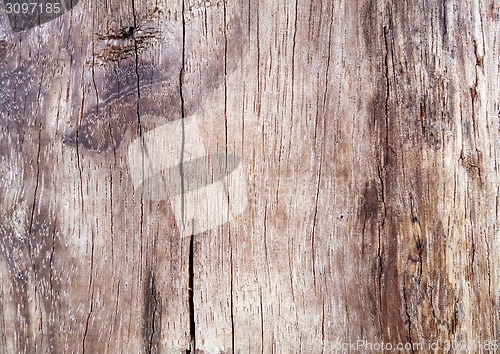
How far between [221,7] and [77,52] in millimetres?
561

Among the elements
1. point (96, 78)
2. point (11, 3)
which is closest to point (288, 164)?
point (96, 78)

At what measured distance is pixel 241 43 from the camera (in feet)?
5.60

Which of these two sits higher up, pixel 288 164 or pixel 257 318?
pixel 288 164

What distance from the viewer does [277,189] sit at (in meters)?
1.72

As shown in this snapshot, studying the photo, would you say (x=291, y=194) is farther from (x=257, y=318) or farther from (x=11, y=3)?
(x=11, y=3)

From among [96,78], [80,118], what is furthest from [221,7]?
[80,118]

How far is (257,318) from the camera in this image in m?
1.73

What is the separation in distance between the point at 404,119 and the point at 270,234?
2.19 ft

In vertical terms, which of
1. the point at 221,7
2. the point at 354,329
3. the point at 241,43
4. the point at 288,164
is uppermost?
the point at 221,7

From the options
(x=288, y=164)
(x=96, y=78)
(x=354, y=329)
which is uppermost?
(x=96, y=78)

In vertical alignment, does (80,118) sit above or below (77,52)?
below

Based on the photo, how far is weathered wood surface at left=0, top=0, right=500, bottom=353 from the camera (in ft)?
5.57

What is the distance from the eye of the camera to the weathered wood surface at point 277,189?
170 cm

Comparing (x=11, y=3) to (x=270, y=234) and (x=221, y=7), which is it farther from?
(x=270, y=234)
